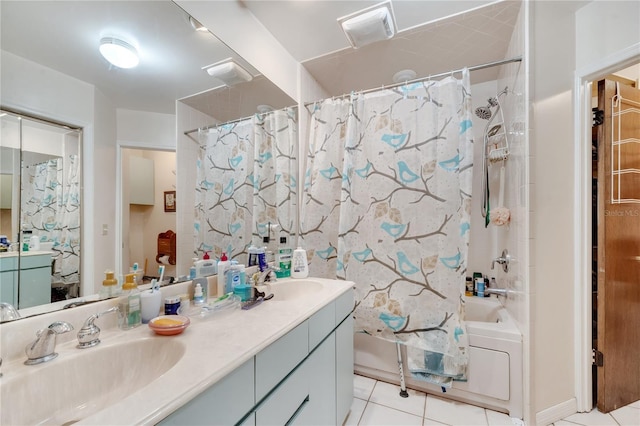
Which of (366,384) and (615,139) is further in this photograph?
(366,384)

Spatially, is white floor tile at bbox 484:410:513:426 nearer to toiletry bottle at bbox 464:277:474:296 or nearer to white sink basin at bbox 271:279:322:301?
toiletry bottle at bbox 464:277:474:296

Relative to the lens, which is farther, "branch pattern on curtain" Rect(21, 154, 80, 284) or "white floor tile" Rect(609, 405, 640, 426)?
"white floor tile" Rect(609, 405, 640, 426)

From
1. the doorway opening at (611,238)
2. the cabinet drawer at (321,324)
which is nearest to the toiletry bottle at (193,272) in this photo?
the cabinet drawer at (321,324)

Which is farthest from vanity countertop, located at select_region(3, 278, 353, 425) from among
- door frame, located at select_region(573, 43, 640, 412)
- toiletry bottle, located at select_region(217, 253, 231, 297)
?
door frame, located at select_region(573, 43, 640, 412)

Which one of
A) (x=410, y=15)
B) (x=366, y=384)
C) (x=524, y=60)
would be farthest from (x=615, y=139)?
(x=366, y=384)

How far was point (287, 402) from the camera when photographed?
0.93 meters

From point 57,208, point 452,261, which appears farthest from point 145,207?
point 452,261

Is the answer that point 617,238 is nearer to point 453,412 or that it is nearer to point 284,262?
point 453,412

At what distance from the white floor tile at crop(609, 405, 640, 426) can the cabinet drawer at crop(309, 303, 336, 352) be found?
73.0 inches

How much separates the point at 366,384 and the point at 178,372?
1.67 meters

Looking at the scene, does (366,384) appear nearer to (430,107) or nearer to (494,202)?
(494,202)

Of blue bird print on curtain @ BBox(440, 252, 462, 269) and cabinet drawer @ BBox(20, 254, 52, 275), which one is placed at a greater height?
cabinet drawer @ BBox(20, 254, 52, 275)

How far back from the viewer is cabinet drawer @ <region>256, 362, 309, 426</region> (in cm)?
82

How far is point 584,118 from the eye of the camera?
1.58m
